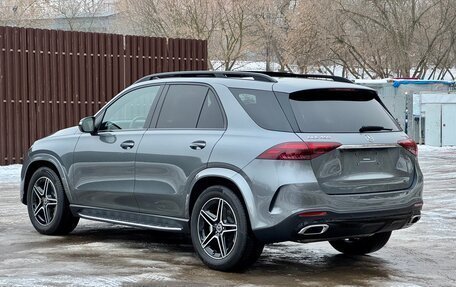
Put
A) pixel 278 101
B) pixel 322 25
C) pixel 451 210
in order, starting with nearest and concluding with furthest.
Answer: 1. pixel 278 101
2. pixel 451 210
3. pixel 322 25

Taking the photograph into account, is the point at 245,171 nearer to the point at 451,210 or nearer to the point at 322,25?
the point at 451,210

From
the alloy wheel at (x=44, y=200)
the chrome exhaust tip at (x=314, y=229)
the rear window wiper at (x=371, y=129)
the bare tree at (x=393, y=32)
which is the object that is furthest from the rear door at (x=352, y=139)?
the bare tree at (x=393, y=32)

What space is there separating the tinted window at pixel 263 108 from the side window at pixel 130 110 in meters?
1.24

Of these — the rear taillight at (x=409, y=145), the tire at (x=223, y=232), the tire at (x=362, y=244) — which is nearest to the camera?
the tire at (x=223, y=232)

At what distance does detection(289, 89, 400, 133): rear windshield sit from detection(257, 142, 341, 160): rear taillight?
20 centimetres

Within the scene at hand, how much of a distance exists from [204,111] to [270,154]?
1.12 meters

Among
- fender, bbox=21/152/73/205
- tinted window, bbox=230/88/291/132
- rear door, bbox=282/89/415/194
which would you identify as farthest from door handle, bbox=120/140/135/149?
rear door, bbox=282/89/415/194

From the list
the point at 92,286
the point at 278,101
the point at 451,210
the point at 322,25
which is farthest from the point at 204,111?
the point at 322,25

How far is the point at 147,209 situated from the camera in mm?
8336

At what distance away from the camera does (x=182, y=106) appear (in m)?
8.30

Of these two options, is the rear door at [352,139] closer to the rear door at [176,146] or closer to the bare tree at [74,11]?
the rear door at [176,146]

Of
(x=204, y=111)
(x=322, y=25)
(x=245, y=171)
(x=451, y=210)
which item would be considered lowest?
(x=451, y=210)

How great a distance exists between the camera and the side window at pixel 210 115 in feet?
25.7

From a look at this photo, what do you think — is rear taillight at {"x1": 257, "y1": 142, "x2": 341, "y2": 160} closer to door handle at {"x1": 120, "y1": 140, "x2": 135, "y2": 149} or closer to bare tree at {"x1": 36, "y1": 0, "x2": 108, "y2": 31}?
door handle at {"x1": 120, "y1": 140, "x2": 135, "y2": 149}
